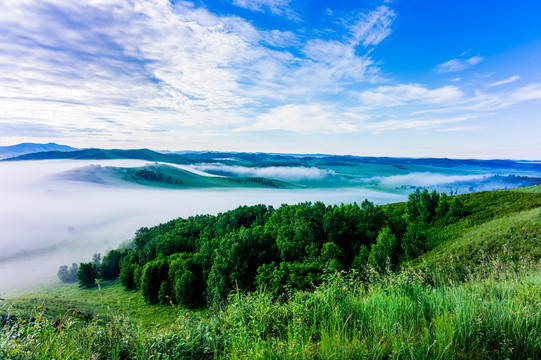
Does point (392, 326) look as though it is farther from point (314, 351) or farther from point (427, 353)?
point (314, 351)

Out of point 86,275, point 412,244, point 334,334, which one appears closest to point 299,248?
point 412,244

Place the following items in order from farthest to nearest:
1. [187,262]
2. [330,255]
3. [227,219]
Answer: [227,219] < [187,262] < [330,255]

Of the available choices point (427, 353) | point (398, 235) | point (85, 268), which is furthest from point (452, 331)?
point (85, 268)

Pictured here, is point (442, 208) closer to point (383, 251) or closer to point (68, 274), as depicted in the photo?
point (383, 251)

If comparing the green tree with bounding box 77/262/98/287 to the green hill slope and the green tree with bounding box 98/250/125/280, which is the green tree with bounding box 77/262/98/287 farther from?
the green hill slope

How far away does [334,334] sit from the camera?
3.32 metres

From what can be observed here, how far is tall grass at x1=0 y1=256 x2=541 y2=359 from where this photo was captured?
3.03 m

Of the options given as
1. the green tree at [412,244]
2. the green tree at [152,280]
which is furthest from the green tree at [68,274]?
the green tree at [412,244]

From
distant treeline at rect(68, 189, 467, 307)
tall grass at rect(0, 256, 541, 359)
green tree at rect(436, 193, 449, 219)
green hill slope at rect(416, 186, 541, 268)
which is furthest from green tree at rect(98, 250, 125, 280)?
green tree at rect(436, 193, 449, 219)

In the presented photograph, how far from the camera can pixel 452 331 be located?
3.09 meters

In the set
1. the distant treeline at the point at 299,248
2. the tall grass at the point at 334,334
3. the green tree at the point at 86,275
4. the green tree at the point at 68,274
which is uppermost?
the tall grass at the point at 334,334

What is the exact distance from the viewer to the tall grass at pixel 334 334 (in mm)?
3031

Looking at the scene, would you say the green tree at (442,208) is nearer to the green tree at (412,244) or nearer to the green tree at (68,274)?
the green tree at (412,244)

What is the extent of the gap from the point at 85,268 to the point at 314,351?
322 ft
